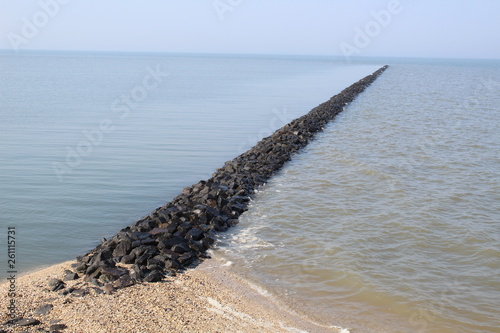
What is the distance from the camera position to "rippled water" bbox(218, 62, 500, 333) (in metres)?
6.25

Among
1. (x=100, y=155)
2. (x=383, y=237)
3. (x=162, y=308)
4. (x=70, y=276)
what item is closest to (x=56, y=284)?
(x=70, y=276)

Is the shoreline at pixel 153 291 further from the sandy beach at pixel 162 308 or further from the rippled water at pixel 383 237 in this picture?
the rippled water at pixel 383 237

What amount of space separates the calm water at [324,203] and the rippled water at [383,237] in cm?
3

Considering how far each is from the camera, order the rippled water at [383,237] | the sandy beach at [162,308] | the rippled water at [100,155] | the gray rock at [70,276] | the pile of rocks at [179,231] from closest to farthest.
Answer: the sandy beach at [162,308], the rippled water at [383,237], the gray rock at [70,276], the pile of rocks at [179,231], the rippled water at [100,155]

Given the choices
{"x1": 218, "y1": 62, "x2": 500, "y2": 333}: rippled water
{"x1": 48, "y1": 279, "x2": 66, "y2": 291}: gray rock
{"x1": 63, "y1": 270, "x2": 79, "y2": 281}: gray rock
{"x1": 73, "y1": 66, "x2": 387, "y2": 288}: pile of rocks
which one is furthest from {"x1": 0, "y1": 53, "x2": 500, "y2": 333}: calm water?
{"x1": 48, "y1": 279, "x2": 66, "y2": 291}: gray rock

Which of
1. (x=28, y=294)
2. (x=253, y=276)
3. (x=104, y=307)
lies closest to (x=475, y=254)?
(x=253, y=276)

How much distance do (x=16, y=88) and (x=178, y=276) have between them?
1435 inches

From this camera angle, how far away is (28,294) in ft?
20.1

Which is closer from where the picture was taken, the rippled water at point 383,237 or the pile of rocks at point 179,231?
the rippled water at point 383,237

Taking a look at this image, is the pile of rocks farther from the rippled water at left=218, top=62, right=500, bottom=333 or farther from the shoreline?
the rippled water at left=218, top=62, right=500, bottom=333

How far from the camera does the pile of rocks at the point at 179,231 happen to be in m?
6.75

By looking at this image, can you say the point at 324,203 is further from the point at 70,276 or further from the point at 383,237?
the point at 70,276

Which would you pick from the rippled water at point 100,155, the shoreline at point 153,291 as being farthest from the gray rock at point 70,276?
the rippled water at point 100,155

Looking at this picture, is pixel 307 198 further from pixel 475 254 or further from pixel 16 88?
pixel 16 88
